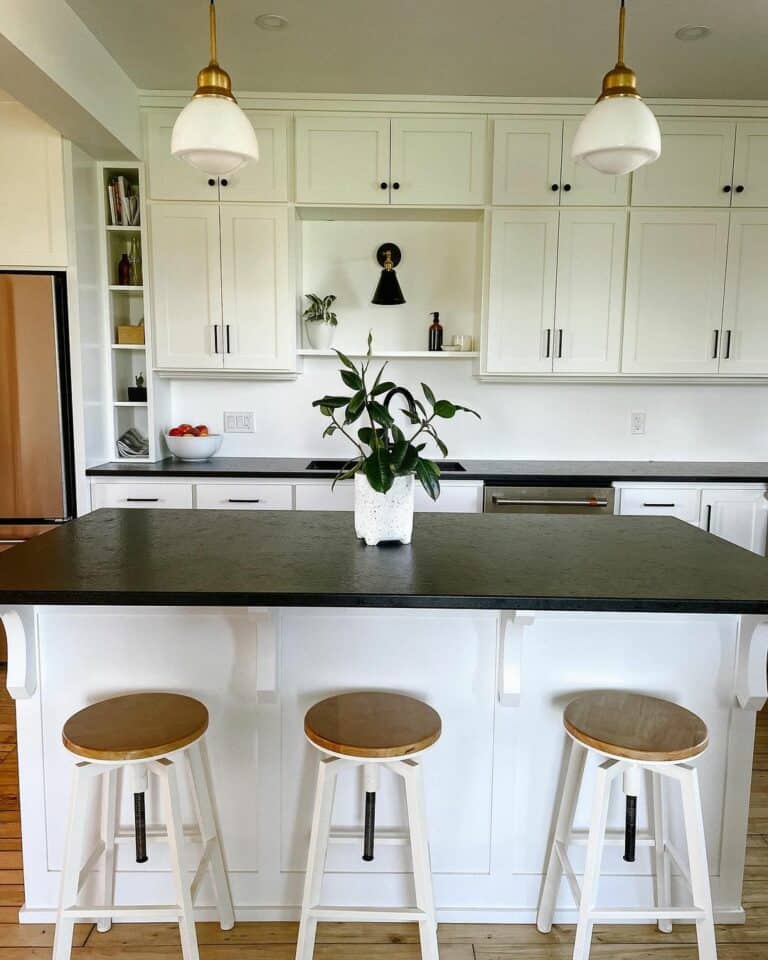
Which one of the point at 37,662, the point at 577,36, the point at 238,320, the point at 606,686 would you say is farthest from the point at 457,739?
the point at 577,36

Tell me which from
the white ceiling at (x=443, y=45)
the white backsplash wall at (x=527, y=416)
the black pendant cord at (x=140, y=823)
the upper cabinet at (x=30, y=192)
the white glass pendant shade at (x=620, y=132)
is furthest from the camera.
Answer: the white backsplash wall at (x=527, y=416)

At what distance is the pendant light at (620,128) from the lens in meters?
1.62

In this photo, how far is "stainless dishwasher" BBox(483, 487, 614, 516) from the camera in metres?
3.32

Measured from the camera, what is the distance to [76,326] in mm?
3215

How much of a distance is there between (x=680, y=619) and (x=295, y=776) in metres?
1.05

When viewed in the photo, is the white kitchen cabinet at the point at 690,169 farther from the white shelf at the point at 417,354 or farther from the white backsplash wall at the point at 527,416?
the white shelf at the point at 417,354

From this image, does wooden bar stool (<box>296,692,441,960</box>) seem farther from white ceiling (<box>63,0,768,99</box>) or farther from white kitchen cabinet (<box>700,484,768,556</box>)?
white ceiling (<box>63,0,768,99</box>)

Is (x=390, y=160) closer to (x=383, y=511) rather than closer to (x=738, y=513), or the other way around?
(x=383, y=511)

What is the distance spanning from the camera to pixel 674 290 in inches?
139

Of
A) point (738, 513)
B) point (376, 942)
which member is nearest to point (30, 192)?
point (376, 942)

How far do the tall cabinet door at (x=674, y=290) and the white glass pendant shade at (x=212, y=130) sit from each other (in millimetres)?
2436

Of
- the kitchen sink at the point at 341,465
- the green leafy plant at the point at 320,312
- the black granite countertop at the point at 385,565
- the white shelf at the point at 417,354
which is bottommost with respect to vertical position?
the black granite countertop at the point at 385,565

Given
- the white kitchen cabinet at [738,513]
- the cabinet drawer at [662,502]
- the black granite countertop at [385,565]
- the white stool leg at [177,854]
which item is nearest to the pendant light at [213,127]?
the black granite countertop at [385,565]

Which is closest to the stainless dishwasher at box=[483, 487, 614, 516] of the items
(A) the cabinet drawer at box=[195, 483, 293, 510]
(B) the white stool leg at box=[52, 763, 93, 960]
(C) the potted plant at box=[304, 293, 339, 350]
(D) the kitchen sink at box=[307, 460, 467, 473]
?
(D) the kitchen sink at box=[307, 460, 467, 473]
